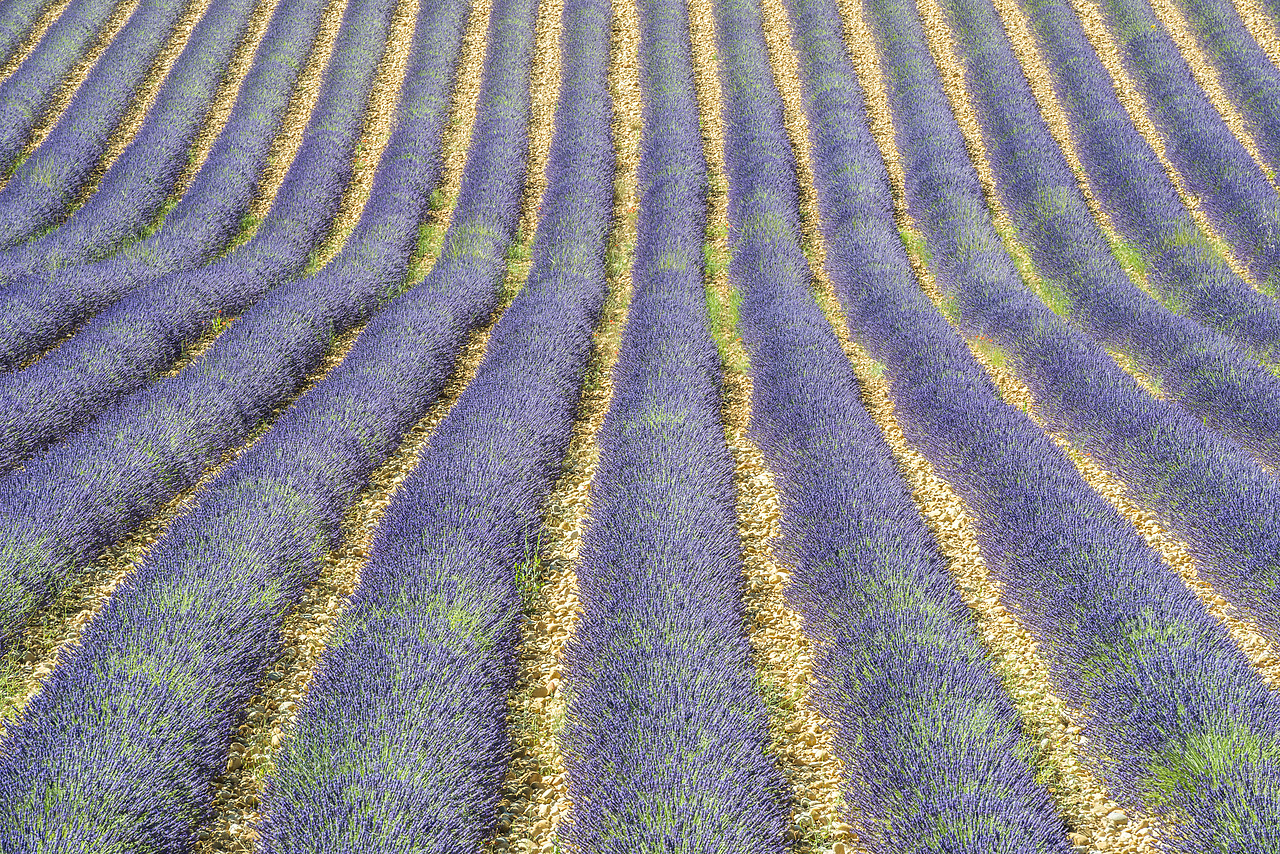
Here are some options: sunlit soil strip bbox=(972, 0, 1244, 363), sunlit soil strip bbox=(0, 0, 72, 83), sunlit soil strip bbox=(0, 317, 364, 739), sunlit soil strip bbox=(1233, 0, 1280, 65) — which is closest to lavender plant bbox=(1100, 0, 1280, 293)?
sunlit soil strip bbox=(972, 0, 1244, 363)

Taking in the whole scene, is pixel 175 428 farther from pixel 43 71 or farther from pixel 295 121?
pixel 43 71

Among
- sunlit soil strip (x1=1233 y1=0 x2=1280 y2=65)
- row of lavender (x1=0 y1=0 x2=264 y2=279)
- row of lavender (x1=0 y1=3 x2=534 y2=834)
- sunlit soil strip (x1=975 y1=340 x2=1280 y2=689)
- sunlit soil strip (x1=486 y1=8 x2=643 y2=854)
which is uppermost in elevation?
row of lavender (x1=0 y1=0 x2=264 y2=279)

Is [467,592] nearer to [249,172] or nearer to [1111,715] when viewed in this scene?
[1111,715]

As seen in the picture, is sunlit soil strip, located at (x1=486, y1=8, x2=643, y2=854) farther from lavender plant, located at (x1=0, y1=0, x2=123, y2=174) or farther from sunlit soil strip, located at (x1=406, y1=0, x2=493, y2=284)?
lavender plant, located at (x1=0, y1=0, x2=123, y2=174)

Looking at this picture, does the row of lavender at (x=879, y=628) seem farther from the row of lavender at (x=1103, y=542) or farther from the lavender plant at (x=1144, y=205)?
the lavender plant at (x=1144, y=205)

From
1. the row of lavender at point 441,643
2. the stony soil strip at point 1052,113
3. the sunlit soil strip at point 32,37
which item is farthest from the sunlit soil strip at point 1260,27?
the sunlit soil strip at point 32,37

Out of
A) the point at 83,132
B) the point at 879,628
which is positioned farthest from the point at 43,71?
the point at 879,628
